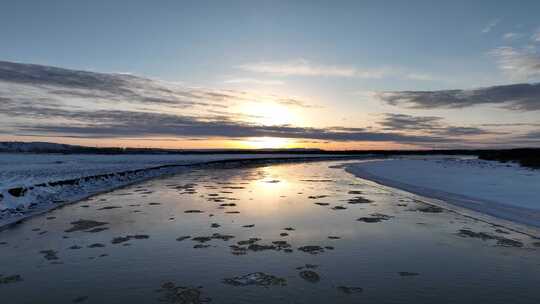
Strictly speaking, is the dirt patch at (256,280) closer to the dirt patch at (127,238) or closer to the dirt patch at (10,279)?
the dirt patch at (10,279)

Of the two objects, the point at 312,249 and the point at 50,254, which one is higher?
the point at 312,249

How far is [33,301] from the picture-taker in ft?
20.8

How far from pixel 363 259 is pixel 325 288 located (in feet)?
7.33

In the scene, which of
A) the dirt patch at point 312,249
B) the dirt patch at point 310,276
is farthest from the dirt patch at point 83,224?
the dirt patch at point 310,276

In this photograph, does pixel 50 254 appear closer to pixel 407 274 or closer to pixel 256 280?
pixel 256 280

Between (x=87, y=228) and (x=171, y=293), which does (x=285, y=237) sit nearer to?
(x=171, y=293)

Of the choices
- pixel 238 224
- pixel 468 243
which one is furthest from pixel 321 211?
pixel 468 243

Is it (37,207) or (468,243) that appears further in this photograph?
(37,207)

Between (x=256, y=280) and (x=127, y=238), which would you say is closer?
(x=256, y=280)

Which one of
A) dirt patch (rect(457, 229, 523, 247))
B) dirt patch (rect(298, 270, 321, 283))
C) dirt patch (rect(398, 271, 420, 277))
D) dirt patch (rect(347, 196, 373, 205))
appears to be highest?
dirt patch (rect(457, 229, 523, 247))

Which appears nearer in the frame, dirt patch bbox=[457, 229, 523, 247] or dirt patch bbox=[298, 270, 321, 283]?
dirt patch bbox=[298, 270, 321, 283]

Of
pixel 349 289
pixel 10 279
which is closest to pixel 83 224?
pixel 10 279

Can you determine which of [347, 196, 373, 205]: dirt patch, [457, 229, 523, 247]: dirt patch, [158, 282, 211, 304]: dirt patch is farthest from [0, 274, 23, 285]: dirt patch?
[347, 196, 373, 205]: dirt patch

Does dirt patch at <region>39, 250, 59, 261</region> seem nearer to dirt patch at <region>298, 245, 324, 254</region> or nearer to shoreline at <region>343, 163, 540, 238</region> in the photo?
dirt patch at <region>298, 245, 324, 254</region>
